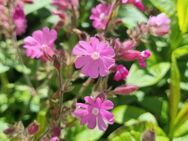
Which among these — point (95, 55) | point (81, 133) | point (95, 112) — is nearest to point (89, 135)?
point (81, 133)

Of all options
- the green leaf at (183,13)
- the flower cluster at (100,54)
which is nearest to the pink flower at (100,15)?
the flower cluster at (100,54)

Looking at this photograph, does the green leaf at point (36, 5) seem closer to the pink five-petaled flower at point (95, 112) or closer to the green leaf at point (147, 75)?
the green leaf at point (147, 75)

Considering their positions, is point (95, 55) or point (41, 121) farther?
point (41, 121)

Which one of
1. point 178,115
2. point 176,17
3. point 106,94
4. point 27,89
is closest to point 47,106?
point 27,89

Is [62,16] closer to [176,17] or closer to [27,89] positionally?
[27,89]

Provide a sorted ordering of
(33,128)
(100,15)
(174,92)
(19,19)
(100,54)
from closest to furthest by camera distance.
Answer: (100,54)
(33,128)
(174,92)
(100,15)
(19,19)

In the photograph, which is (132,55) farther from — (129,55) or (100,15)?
(100,15)
